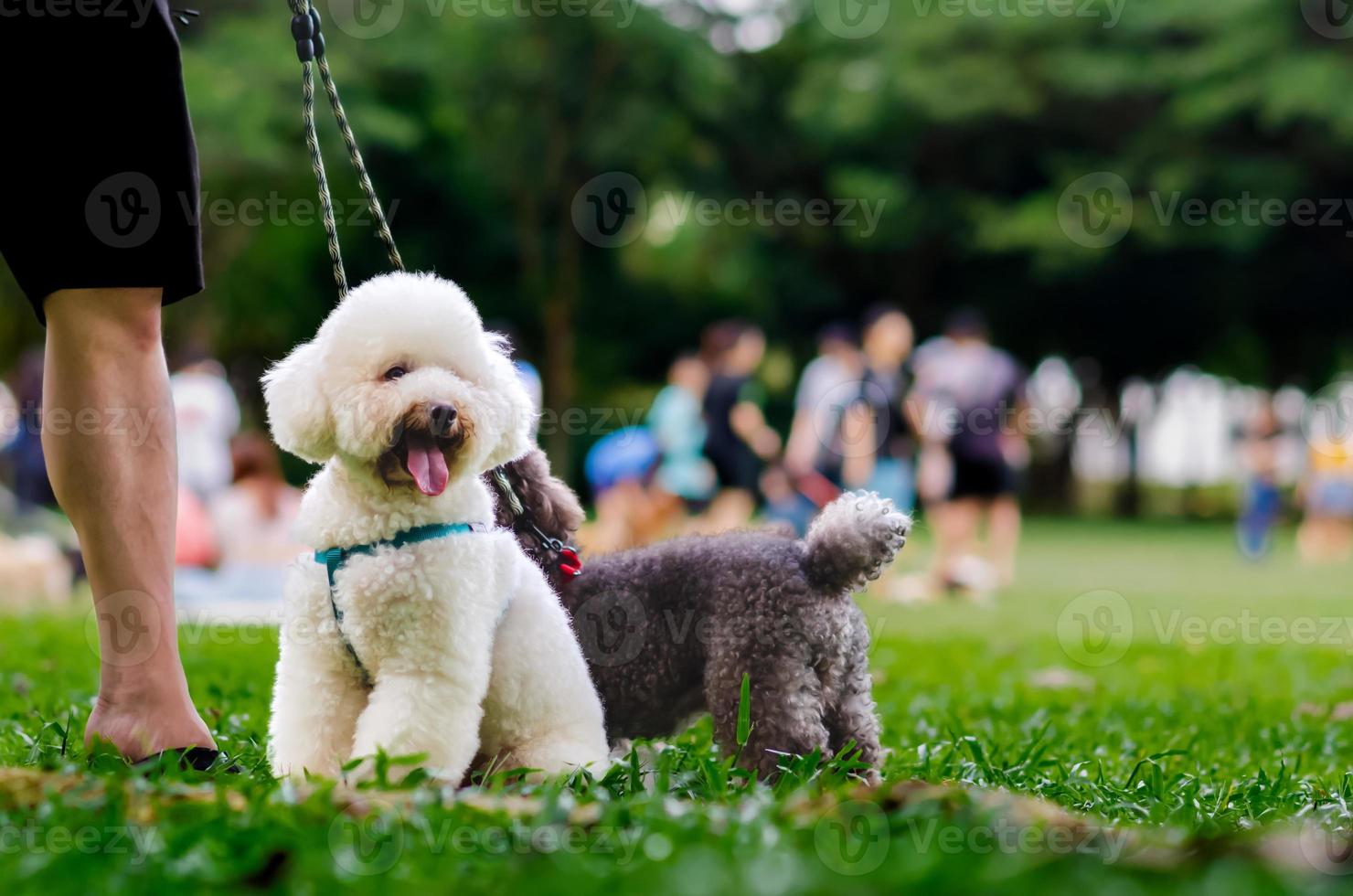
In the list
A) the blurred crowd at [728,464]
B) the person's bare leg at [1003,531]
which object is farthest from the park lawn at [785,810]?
the person's bare leg at [1003,531]

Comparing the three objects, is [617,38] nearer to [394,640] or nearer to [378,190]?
[378,190]

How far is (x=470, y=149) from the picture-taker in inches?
991

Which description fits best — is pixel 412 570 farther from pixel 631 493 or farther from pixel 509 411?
pixel 631 493

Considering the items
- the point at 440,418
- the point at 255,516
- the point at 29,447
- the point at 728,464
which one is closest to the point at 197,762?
the point at 440,418

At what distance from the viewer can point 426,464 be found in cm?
250

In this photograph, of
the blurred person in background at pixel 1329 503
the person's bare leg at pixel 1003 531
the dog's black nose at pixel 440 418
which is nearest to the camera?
the dog's black nose at pixel 440 418

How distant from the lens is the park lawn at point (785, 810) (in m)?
1.77

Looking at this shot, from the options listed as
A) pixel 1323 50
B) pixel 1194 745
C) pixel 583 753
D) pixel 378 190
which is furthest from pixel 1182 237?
pixel 583 753

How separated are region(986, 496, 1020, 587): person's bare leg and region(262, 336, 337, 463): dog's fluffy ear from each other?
9.52 m

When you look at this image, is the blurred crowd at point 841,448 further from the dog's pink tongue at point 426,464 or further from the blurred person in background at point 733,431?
the dog's pink tongue at point 426,464

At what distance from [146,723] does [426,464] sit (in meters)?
0.88

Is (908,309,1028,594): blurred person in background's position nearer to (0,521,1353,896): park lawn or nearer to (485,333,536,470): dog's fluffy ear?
(0,521,1353,896): park lawn

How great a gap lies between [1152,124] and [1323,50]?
3.21 m

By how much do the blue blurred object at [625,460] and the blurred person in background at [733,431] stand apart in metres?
0.60
